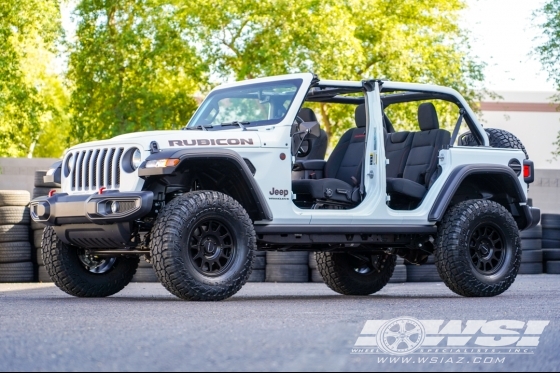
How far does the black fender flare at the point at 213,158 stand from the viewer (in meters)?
9.77

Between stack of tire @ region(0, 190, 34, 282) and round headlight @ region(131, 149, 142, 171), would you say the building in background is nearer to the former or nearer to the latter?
stack of tire @ region(0, 190, 34, 282)

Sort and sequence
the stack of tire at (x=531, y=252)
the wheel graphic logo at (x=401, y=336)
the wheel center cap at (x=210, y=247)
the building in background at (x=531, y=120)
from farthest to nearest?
the building in background at (x=531, y=120), the stack of tire at (x=531, y=252), the wheel center cap at (x=210, y=247), the wheel graphic logo at (x=401, y=336)

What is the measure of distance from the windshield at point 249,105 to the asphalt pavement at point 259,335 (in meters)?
1.82

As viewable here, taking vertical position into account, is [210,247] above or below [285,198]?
below

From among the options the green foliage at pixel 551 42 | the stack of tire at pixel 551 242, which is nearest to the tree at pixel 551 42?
the green foliage at pixel 551 42

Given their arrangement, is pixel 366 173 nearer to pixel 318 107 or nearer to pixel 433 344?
pixel 433 344

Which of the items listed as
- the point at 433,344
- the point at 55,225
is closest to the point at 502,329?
the point at 433,344

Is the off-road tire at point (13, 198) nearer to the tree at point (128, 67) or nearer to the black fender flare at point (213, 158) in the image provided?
the black fender flare at point (213, 158)

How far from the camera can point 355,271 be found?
1282 cm

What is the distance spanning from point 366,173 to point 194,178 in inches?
73.4

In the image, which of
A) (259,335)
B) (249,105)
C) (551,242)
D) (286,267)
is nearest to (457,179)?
(249,105)

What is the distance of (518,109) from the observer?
47.2 m

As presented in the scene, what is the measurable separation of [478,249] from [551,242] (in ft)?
27.4

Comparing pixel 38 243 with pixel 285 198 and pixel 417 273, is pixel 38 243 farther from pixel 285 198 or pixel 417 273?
pixel 285 198
